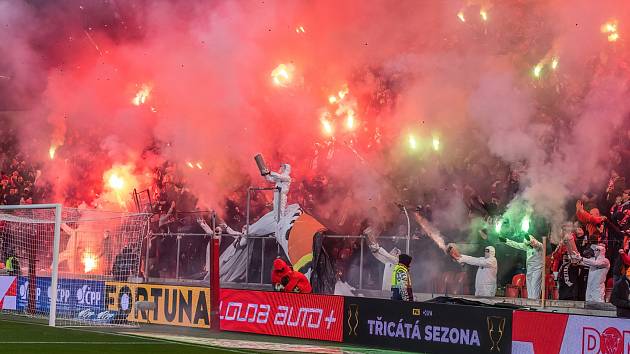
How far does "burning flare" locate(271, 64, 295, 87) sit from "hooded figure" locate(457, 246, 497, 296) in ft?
36.1

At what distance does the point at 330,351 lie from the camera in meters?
14.0

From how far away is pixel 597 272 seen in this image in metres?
15.9

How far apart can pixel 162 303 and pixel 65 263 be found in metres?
6.24

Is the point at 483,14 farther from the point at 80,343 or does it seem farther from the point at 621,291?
the point at 80,343

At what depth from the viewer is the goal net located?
18.8 m

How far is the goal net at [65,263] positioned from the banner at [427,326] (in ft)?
18.9

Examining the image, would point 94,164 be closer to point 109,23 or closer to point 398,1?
point 109,23

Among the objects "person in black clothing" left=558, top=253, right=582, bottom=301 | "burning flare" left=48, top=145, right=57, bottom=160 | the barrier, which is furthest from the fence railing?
"burning flare" left=48, top=145, right=57, bottom=160

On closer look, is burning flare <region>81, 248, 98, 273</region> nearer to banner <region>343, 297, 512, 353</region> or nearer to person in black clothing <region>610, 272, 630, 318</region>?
banner <region>343, 297, 512, 353</region>

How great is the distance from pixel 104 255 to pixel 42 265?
5.01ft

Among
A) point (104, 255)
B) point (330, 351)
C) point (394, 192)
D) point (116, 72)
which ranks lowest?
point (330, 351)

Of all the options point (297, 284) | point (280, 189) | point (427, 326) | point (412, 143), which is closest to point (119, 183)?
point (280, 189)

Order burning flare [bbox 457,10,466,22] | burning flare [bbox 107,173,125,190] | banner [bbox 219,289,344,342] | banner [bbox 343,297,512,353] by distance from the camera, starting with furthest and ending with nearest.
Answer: burning flare [bbox 107,173,125,190]
burning flare [bbox 457,10,466,22]
banner [bbox 219,289,344,342]
banner [bbox 343,297,512,353]

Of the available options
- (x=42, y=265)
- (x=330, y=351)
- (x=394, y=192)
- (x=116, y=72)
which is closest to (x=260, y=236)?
(x=394, y=192)
